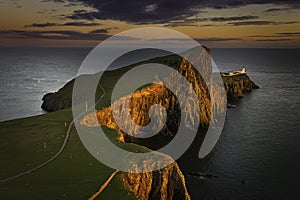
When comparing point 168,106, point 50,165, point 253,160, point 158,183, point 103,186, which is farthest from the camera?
point 168,106

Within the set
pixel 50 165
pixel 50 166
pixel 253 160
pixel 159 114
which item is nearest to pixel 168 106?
pixel 159 114

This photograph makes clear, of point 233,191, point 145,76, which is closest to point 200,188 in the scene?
point 233,191

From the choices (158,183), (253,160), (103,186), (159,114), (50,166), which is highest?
(50,166)

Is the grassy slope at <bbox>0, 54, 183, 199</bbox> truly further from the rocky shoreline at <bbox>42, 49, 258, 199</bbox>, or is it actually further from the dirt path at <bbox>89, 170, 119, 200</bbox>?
the rocky shoreline at <bbox>42, 49, 258, 199</bbox>

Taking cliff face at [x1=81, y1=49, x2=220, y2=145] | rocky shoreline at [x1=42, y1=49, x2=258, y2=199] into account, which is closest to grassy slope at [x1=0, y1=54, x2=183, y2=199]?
rocky shoreline at [x1=42, y1=49, x2=258, y2=199]

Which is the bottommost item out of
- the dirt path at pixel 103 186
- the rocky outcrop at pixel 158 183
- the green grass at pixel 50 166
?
the rocky outcrop at pixel 158 183

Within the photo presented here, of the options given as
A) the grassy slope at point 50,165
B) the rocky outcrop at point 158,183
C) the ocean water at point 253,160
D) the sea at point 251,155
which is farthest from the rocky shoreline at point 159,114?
the ocean water at point 253,160

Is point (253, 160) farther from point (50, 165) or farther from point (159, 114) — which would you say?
point (50, 165)

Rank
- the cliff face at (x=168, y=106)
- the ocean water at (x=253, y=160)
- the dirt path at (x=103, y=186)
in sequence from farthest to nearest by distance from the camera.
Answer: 1. the cliff face at (x=168, y=106)
2. the ocean water at (x=253, y=160)
3. the dirt path at (x=103, y=186)

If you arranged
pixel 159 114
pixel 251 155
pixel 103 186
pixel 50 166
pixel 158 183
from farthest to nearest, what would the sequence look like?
pixel 159 114
pixel 251 155
pixel 158 183
pixel 50 166
pixel 103 186

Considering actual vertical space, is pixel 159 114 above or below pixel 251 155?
above

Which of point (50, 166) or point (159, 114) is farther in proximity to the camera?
point (159, 114)

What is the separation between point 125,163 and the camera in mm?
42625

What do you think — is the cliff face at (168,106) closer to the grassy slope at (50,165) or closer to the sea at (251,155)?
the sea at (251,155)
